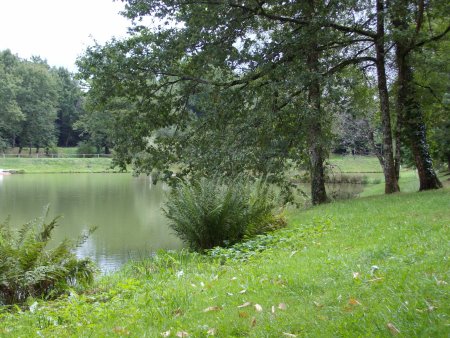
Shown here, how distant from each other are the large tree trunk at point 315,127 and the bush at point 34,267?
763 cm

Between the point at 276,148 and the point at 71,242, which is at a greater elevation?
the point at 276,148

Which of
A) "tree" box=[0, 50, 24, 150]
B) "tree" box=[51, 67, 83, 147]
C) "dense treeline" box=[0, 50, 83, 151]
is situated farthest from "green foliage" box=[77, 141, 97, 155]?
"tree" box=[51, 67, 83, 147]

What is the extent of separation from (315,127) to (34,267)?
9.17 m

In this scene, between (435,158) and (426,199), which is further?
(435,158)

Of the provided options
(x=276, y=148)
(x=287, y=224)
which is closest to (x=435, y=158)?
(x=276, y=148)

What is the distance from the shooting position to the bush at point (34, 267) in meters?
6.68

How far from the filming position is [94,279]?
25.5 ft

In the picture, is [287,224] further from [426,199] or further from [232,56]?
[232,56]

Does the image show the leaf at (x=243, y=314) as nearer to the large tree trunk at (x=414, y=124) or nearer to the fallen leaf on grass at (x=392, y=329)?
the fallen leaf on grass at (x=392, y=329)

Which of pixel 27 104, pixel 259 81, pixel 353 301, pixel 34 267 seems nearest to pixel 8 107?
pixel 27 104

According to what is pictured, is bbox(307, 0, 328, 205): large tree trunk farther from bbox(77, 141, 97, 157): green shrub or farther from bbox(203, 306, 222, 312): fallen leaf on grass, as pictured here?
bbox(77, 141, 97, 157): green shrub

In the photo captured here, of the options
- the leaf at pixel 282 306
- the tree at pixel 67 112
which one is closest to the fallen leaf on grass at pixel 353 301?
the leaf at pixel 282 306

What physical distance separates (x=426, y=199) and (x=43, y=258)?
26.8ft

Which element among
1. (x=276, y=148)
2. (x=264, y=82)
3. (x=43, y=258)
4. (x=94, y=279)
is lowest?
(x=94, y=279)
